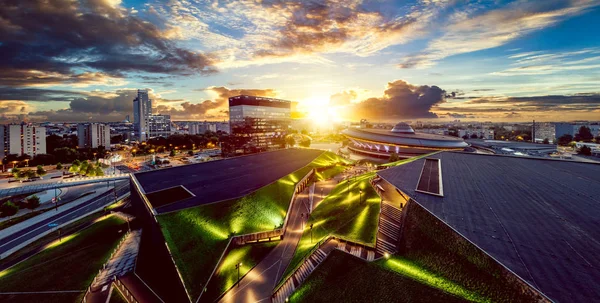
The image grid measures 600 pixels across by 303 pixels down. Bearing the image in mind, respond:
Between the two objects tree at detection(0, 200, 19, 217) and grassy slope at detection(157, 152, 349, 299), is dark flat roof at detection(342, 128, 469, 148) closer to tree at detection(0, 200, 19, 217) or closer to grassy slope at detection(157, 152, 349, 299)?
grassy slope at detection(157, 152, 349, 299)

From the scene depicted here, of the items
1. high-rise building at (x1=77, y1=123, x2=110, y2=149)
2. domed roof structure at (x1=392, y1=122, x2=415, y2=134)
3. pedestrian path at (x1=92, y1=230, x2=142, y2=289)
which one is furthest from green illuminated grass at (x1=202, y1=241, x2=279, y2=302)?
high-rise building at (x1=77, y1=123, x2=110, y2=149)

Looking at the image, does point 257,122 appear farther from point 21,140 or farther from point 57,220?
point 21,140

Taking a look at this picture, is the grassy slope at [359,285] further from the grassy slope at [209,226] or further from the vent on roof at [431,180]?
the vent on roof at [431,180]

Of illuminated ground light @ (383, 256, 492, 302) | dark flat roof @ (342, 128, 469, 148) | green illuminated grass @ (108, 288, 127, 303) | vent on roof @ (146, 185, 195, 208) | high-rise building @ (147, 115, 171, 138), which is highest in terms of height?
high-rise building @ (147, 115, 171, 138)

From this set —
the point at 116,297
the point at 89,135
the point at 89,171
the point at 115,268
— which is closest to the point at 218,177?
the point at 115,268

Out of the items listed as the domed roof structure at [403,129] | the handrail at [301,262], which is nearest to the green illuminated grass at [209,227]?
the handrail at [301,262]
